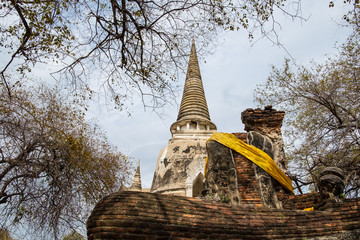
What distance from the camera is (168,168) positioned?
1347 centimetres

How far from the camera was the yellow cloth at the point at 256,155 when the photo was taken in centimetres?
579

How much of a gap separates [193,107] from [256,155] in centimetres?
1175

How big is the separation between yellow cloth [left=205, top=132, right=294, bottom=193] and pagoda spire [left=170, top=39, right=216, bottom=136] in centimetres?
938

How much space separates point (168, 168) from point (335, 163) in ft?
22.9

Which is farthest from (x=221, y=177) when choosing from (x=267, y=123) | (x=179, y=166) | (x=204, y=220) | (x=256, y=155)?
(x=179, y=166)

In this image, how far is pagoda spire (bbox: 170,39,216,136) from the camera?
54.5 ft

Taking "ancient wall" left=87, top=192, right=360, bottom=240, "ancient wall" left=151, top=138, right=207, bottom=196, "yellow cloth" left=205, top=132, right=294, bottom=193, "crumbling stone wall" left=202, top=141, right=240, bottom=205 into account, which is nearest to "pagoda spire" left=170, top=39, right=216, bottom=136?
"ancient wall" left=151, top=138, right=207, bottom=196

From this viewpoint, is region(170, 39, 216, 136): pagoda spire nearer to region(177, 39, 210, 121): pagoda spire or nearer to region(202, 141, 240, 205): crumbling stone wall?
region(177, 39, 210, 121): pagoda spire

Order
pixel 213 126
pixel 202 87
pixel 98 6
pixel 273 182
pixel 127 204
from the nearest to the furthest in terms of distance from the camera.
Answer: pixel 127 204, pixel 98 6, pixel 273 182, pixel 213 126, pixel 202 87

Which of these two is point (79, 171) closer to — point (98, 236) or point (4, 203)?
point (4, 203)

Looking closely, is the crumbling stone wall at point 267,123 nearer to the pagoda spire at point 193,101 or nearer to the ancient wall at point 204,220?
the ancient wall at point 204,220

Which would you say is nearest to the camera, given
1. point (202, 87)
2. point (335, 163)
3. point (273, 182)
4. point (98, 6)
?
point (98, 6)

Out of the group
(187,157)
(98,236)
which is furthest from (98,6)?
(187,157)

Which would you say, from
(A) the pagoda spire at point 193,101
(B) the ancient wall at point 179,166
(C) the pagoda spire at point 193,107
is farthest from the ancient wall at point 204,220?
(A) the pagoda spire at point 193,101
